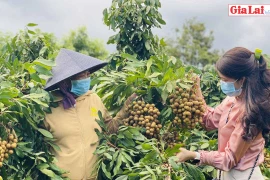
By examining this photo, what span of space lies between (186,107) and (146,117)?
252 millimetres

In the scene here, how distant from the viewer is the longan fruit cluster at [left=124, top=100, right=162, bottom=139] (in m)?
2.98

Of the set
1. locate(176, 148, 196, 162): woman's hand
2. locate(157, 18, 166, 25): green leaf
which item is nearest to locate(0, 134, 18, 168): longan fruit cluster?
locate(176, 148, 196, 162): woman's hand

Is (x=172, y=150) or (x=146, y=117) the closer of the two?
(x=172, y=150)

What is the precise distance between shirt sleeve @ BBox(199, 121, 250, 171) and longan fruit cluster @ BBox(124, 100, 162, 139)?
13.4 inches

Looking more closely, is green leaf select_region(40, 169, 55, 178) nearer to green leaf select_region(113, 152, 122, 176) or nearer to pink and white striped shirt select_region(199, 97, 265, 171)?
green leaf select_region(113, 152, 122, 176)

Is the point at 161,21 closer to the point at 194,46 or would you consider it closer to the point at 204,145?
the point at 204,145

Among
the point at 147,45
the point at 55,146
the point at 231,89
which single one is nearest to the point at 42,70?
the point at 55,146

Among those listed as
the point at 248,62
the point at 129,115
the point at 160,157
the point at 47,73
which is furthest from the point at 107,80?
the point at 248,62

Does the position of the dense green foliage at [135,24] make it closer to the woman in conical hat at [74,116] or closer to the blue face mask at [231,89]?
the woman in conical hat at [74,116]

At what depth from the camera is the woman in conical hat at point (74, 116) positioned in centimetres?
294

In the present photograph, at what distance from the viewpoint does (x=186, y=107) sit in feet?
9.50

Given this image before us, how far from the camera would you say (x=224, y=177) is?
2949mm

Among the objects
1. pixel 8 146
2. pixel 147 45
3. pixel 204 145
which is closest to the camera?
pixel 8 146

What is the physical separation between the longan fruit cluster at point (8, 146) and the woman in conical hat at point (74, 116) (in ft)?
1.04
